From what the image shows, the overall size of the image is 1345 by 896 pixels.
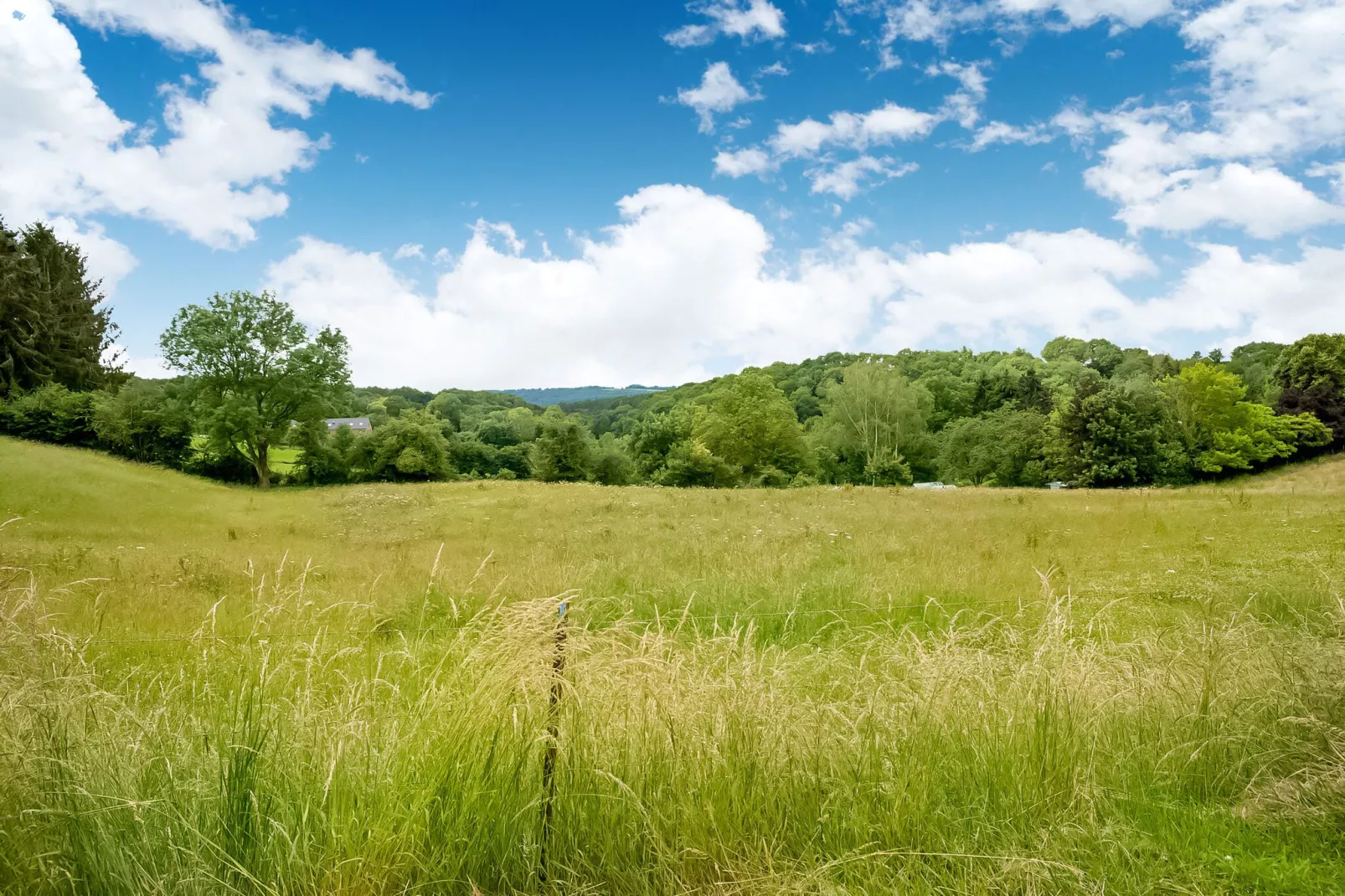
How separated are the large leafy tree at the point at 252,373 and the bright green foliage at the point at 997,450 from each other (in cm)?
5369

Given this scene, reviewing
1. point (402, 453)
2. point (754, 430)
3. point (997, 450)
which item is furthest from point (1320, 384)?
point (402, 453)

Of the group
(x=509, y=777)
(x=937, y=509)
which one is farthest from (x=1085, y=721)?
(x=937, y=509)

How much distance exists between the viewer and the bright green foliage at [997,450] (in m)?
60.2

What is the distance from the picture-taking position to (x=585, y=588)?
886 centimetres

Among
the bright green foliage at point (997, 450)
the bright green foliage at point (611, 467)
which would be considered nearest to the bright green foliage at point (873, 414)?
the bright green foliage at point (997, 450)

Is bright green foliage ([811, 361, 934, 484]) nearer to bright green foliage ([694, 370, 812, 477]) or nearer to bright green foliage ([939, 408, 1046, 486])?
bright green foliage ([939, 408, 1046, 486])

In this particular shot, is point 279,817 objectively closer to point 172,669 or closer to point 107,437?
point 172,669

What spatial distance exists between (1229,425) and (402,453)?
65.3 metres

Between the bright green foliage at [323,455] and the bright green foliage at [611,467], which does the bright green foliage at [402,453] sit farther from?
the bright green foliage at [611,467]

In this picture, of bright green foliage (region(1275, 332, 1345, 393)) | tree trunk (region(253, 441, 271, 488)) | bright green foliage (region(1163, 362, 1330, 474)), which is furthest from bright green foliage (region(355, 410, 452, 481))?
bright green foliage (region(1275, 332, 1345, 393))

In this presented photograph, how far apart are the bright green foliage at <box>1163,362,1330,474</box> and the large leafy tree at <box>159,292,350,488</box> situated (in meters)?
65.1

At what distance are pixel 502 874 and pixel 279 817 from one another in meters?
1.00

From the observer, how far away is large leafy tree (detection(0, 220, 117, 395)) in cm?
4319

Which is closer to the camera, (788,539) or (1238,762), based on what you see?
(1238,762)
